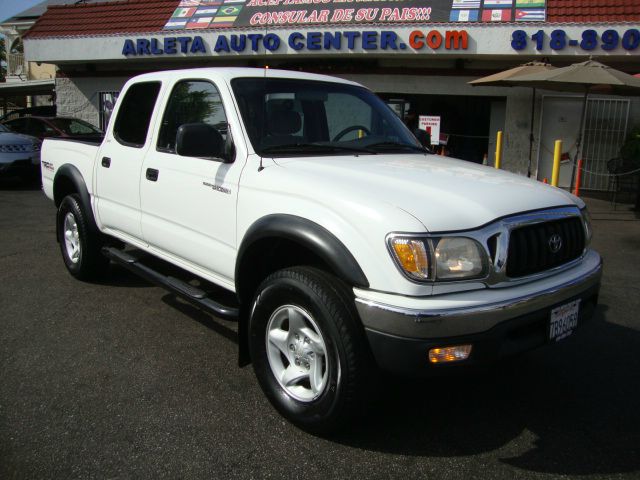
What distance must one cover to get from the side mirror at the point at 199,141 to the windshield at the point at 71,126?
11.5 meters

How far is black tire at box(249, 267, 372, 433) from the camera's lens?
2660 mm

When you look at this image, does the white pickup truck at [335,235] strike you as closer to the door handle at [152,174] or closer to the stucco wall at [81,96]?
the door handle at [152,174]

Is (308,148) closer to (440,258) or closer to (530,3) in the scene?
(440,258)

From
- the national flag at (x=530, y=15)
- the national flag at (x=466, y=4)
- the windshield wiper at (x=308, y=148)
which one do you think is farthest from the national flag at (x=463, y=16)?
the windshield wiper at (x=308, y=148)

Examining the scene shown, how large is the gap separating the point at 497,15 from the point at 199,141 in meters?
10.7

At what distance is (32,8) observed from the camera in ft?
105

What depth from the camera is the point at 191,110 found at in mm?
4105

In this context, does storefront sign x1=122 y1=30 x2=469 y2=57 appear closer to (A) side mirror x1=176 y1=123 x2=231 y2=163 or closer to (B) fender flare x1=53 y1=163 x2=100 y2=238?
(B) fender flare x1=53 y1=163 x2=100 y2=238

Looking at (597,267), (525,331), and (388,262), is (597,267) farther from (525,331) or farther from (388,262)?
(388,262)

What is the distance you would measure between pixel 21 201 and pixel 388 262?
10.2 m

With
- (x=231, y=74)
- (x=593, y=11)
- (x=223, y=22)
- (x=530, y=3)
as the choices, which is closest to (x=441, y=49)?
(x=530, y=3)

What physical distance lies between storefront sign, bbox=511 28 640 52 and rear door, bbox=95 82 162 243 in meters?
9.38

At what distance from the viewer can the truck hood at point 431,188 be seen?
8.81 feet

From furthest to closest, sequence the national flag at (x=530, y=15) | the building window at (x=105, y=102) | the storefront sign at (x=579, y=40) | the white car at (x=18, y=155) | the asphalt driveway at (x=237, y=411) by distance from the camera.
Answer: the building window at (x=105, y=102) < the white car at (x=18, y=155) < the national flag at (x=530, y=15) < the storefront sign at (x=579, y=40) < the asphalt driveway at (x=237, y=411)
